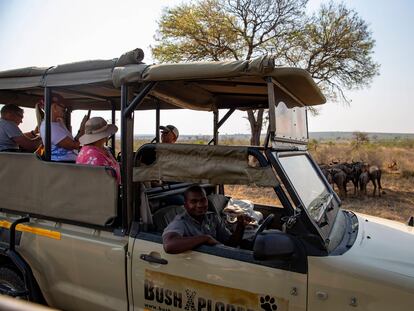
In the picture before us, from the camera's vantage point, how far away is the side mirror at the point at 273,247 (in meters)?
2.28

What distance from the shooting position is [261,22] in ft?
61.5

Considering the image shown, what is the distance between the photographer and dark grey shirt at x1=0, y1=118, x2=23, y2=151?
4.34 meters

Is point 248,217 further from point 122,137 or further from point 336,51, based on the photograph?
point 336,51

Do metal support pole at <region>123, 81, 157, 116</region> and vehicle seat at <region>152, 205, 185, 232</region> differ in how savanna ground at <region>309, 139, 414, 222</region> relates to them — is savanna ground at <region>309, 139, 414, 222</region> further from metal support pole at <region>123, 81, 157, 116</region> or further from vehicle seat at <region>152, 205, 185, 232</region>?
metal support pole at <region>123, 81, 157, 116</region>

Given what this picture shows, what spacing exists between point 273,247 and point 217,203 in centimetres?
177

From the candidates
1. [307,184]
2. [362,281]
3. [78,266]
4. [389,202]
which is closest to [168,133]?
[78,266]

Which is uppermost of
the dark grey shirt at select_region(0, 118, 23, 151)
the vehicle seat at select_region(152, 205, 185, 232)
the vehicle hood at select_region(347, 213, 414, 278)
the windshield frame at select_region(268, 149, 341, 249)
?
the dark grey shirt at select_region(0, 118, 23, 151)

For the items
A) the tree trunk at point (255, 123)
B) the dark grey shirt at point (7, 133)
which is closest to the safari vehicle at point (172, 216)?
the dark grey shirt at point (7, 133)

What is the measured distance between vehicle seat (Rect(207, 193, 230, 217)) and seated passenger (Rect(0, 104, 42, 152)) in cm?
219

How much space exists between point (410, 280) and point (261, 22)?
18.0 meters

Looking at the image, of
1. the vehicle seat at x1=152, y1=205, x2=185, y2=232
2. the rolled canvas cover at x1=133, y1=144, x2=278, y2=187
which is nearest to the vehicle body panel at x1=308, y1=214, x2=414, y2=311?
the rolled canvas cover at x1=133, y1=144, x2=278, y2=187

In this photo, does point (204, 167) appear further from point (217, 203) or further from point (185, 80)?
point (217, 203)

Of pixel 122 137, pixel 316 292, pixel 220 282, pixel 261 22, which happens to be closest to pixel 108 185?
pixel 122 137

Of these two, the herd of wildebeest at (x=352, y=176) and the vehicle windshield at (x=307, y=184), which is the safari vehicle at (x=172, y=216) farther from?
the herd of wildebeest at (x=352, y=176)
